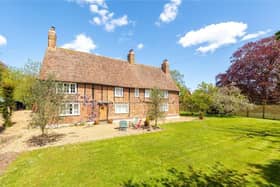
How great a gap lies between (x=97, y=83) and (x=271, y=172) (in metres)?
16.6

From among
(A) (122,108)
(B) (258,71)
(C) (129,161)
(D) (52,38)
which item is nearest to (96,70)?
(D) (52,38)

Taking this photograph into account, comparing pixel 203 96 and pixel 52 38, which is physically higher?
pixel 52 38

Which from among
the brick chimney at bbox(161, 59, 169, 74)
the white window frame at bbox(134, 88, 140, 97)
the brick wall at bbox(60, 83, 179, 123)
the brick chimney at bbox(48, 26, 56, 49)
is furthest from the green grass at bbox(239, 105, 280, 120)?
the brick chimney at bbox(48, 26, 56, 49)

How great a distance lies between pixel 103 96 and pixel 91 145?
985 cm

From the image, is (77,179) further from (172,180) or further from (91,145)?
(91,145)

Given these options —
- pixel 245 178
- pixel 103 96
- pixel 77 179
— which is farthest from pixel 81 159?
pixel 103 96

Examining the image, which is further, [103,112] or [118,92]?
[118,92]

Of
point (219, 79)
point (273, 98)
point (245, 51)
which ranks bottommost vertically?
point (273, 98)

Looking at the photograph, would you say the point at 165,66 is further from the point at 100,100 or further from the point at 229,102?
the point at 100,100

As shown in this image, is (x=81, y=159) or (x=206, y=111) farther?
(x=206, y=111)

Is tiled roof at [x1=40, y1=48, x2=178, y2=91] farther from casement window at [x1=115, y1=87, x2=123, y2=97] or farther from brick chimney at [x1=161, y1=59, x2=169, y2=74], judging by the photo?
brick chimney at [x1=161, y1=59, x2=169, y2=74]

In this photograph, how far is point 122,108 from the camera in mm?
20484

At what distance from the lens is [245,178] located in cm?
559

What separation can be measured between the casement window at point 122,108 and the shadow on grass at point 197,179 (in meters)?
14.5
